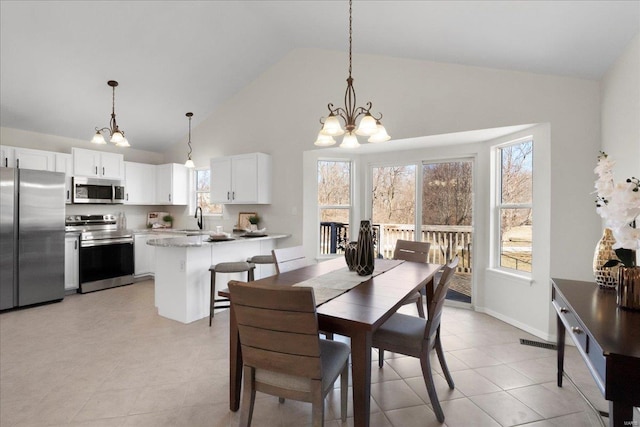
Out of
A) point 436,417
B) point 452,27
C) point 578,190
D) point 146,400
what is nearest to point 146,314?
point 146,400

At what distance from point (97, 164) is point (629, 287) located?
631cm

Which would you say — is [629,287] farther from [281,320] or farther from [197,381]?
[197,381]

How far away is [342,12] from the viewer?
9.78ft

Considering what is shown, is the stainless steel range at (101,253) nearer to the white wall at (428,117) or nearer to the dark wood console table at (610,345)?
the white wall at (428,117)

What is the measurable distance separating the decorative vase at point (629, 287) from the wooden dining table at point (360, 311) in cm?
97

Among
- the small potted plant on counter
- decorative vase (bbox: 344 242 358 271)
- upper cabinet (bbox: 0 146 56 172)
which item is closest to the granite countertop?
the small potted plant on counter

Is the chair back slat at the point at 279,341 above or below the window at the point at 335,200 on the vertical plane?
below

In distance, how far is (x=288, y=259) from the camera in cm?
258

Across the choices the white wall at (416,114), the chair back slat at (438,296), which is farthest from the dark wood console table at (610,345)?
the white wall at (416,114)

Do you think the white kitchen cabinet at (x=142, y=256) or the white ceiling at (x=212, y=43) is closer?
the white ceiling at (x=212, y=43)

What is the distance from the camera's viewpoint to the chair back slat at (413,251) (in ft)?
10.3

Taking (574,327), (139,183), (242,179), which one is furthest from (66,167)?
(574,327)

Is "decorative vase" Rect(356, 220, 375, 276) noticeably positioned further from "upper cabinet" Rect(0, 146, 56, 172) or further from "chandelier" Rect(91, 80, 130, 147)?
"upper cabinet" Rect(0, 146, 56, 172)

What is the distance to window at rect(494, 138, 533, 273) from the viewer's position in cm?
330
